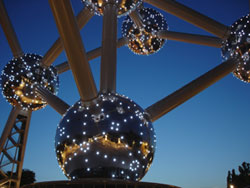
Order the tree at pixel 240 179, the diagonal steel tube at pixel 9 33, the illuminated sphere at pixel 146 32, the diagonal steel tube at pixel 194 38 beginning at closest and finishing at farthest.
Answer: the diagonal steel tube at pixel 194 38, the diagonal steel tube at pixel 9 33, the illuminated sphere at pixel 146 32, the tree at pixel 240 179

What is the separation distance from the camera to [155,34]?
425 inches

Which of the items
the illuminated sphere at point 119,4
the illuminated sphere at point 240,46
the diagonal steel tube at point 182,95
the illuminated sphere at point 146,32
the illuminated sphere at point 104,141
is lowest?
the illuminated sphere at point 104,141

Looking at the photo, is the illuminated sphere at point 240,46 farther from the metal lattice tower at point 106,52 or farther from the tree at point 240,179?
the tree at point 240,179

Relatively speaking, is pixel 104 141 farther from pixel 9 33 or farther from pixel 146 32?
pixel 9 33

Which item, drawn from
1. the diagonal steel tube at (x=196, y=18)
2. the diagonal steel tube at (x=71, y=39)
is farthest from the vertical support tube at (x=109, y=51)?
the diagonal steel tube at (x=196, y=18)

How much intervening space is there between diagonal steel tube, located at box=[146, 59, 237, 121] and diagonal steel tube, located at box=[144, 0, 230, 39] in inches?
62.9

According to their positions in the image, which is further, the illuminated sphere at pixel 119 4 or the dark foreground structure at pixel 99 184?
the illuminated sphere at pixel 119 4

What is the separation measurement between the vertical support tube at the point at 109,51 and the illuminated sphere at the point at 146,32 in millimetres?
4049

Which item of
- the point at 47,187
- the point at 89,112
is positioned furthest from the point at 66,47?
the point at 47,187

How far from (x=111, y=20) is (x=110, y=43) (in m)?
0.71

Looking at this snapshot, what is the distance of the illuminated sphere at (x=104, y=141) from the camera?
16.5 ft

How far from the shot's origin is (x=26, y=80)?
8875 millimetres

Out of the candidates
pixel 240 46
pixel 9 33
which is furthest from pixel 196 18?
pixel 9 33

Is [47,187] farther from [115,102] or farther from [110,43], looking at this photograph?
[110,43]
